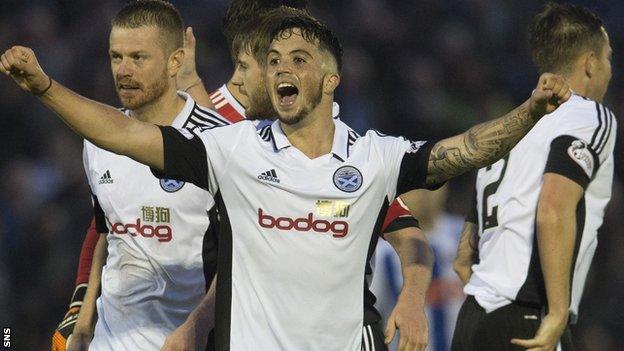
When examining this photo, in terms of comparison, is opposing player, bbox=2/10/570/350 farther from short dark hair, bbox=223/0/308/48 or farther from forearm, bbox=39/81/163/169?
short dark hair, bbox=223/0/308/48

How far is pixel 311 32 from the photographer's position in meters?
5.12

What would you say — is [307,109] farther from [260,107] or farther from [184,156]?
[260,107]

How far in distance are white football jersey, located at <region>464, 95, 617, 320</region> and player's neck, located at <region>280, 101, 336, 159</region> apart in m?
1.30

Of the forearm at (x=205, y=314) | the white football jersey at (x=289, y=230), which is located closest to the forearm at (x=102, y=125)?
the white football jersey at (x=289, y=230)

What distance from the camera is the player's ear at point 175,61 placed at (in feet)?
19.3

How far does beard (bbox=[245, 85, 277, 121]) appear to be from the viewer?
571 centimetres

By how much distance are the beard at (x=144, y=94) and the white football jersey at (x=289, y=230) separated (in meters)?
0.89

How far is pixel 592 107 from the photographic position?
6.04m

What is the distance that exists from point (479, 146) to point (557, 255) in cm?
120

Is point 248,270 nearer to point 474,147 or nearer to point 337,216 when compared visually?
point 337,216

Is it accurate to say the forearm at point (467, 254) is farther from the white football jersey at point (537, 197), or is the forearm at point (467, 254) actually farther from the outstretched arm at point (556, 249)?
the outstretched arm at point (556, 249)

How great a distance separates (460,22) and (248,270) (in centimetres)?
743

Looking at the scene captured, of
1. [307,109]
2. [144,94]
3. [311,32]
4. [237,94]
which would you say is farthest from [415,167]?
[237,94]

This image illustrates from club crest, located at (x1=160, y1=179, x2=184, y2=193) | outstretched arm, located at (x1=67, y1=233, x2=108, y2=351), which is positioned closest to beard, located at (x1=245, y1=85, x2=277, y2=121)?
club crest, located at (x1=160, y1=179, x2=184, y2=193)
